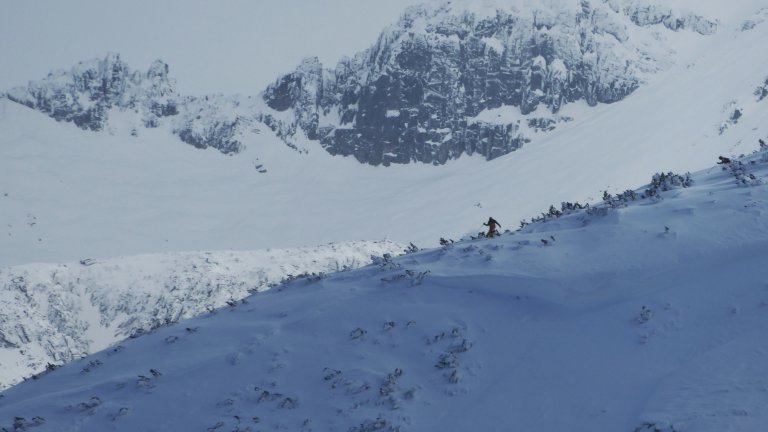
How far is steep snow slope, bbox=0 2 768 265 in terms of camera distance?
113812 mm

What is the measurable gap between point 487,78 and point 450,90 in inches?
385

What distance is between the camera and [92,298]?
242 feet

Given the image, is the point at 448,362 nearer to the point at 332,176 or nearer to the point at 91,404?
the point at 91,404

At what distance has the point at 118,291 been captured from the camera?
73.6 metres

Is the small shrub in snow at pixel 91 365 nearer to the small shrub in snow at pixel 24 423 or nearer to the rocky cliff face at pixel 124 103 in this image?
the small shrub in snow at pixel 24 423

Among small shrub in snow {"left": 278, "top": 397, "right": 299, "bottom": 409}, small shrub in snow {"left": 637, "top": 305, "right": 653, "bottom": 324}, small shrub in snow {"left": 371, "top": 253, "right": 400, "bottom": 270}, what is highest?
small shrub in snow {"left": 371, "top": 253, "right": 400, "bottom": 270}

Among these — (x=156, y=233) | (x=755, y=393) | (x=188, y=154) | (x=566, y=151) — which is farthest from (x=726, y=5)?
(x=755, y=393)

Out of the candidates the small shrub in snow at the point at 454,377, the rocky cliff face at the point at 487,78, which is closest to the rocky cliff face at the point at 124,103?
the rocky cliff face at the point at 487,78

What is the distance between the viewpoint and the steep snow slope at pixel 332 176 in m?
114

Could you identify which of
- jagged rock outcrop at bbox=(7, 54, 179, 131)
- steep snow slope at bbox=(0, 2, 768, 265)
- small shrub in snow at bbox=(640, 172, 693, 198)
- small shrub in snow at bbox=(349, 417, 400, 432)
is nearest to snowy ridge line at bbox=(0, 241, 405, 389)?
steep snow slope at bbox=(0, 2, 768, 265)

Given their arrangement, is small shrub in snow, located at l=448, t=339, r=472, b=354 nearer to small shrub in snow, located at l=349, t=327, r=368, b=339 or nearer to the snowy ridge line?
small shrub in snow, located at l=349, t=327, r=368, b=339

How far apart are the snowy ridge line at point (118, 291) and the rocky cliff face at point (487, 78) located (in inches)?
4213

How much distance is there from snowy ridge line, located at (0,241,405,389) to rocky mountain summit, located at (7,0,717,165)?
105 metres

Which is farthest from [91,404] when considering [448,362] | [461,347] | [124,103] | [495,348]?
[124,103]
